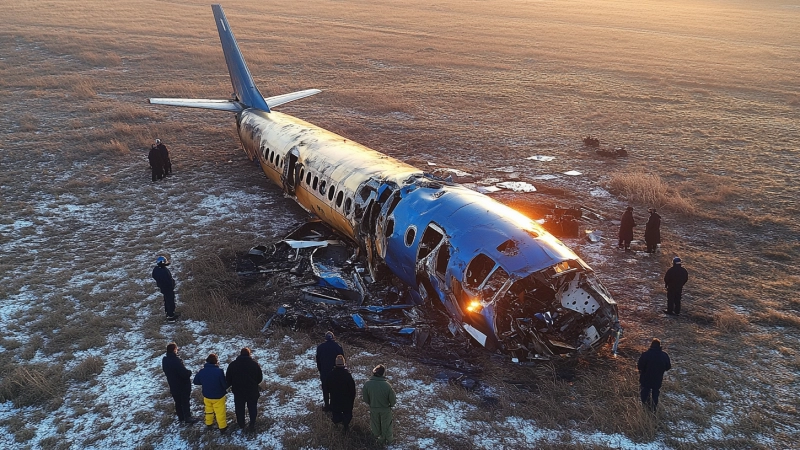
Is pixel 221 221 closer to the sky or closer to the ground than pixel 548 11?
closer to the ground

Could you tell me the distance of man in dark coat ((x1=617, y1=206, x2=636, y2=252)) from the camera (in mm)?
17531

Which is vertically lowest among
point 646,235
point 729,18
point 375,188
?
point 646,235

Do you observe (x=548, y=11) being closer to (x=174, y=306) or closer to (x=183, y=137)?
(x=183, y=137)

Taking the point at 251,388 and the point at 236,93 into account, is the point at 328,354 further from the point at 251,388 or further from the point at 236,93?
the point at 236,93

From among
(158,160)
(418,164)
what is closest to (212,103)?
(158,160)

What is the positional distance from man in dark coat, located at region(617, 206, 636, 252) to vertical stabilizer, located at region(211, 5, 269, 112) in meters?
15.4

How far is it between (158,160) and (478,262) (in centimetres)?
1626

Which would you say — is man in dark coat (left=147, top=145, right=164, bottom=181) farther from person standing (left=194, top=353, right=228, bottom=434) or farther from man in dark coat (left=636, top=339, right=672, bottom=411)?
man in dark coat (left=636, top=339, right=672, bottom=411)

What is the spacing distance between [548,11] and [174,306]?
284ft

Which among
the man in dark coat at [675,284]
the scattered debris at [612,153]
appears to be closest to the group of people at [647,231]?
the man in dark coat at [675,284]

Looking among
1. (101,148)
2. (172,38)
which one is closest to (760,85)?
(101,148)

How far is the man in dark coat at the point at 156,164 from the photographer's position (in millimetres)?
22672

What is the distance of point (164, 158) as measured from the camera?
23078 mm

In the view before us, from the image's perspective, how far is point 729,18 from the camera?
85438 mm
